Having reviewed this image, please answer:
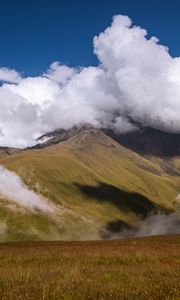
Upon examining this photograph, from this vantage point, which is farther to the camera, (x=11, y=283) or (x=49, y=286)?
(x=11, y=283)

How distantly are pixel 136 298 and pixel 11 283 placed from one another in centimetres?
494

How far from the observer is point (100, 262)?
2898 cm

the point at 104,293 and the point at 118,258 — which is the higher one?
the point at 118,258

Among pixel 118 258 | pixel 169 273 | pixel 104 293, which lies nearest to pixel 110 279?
pixel 169 273

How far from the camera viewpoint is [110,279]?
649 inches

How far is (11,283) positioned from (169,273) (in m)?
7.96

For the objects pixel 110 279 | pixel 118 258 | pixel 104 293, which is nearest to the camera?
pixel 104 293

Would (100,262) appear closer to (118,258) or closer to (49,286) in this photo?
(118,258)

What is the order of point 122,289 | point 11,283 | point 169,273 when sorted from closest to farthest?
point 122,289 < point 11,283 < point 169,273

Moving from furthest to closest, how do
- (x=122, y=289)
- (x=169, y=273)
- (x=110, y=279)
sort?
(x=169, y=273), (x=110, y=279), (x=122, y=289)

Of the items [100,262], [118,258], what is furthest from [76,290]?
[118,258]

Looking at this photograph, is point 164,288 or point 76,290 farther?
point 164,288

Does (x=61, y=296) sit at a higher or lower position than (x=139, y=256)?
lower

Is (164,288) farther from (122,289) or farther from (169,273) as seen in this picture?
(169,273)
